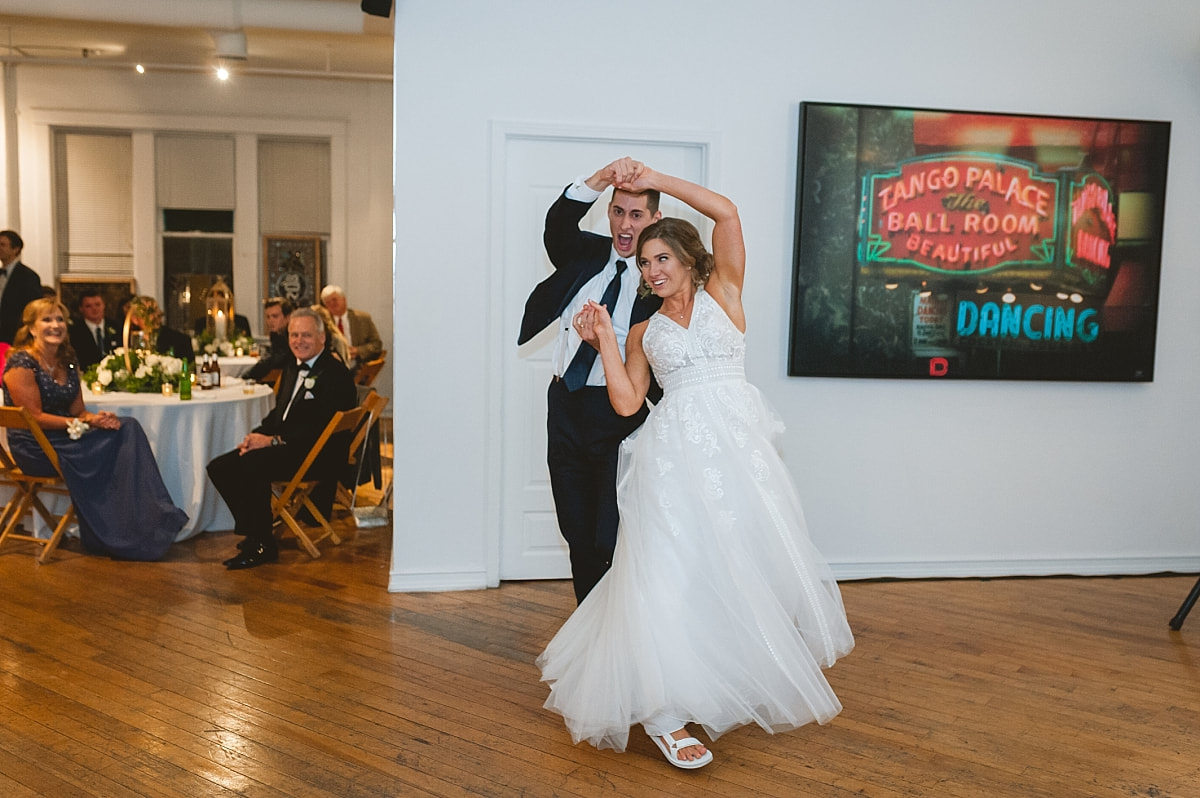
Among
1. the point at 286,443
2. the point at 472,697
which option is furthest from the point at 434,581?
the point at 472,697

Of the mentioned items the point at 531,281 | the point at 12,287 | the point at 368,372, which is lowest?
the point at 368,372

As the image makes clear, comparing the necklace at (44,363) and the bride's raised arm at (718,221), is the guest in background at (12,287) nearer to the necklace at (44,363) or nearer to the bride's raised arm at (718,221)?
the necklace at (44,363)

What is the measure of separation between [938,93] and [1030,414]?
1.81 metres

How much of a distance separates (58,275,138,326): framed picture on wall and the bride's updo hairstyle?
9.25 m

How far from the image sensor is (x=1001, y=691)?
3830mm

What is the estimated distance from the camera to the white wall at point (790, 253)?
4945mm

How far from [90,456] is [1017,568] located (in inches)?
204

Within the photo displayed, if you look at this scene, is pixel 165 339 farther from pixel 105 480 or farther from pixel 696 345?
pixel 696 345

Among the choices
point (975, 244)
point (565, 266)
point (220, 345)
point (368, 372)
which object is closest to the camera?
point (565, 266)

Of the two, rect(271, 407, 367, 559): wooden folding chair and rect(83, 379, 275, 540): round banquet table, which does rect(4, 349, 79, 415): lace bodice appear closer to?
rect(83, 379, 275, 540): round banquet table

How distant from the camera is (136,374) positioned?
633cm

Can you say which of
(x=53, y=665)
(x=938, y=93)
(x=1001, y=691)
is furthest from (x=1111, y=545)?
(x=53, y=665)

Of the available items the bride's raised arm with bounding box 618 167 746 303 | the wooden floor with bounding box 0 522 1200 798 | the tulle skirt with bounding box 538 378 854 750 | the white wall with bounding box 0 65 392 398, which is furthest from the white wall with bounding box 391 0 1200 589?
the white wall with bounding box 0 65 392 398

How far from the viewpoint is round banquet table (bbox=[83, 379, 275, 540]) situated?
19.4ft
